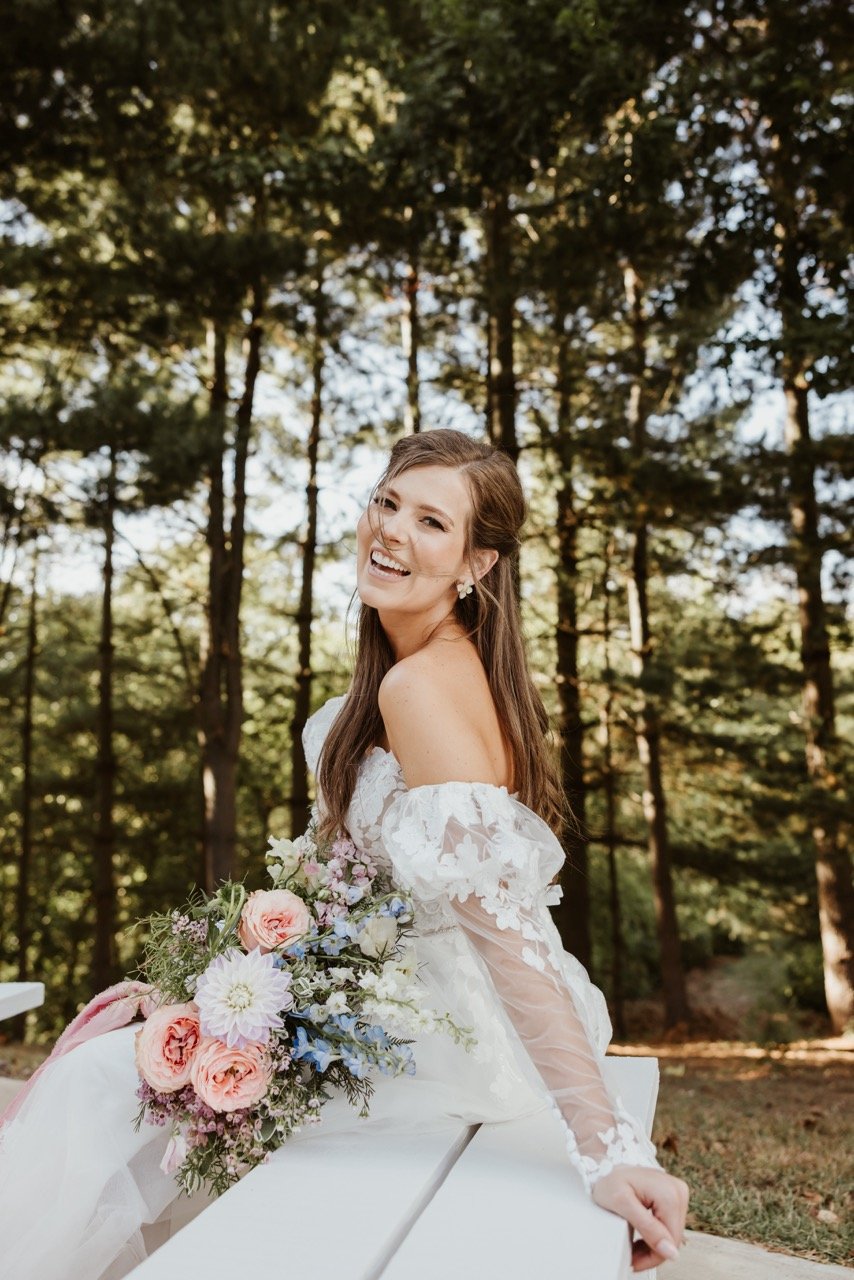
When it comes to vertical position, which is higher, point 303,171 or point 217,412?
point 303,171

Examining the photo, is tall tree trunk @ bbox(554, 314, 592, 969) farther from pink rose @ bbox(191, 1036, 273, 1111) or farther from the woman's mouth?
pink rose @ bbox(191, 1036, 273, 1111)

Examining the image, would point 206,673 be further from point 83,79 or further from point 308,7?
point 308,7

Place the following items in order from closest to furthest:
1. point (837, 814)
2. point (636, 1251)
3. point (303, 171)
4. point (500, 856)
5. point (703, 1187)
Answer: point (636, 1251) < point (500, 856) < point (703, 1187) < point (303, 171) < point (837, 814)

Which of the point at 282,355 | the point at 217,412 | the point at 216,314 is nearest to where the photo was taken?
the point at 217,412

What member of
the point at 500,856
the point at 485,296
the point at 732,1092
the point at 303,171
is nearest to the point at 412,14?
the point at 485,296

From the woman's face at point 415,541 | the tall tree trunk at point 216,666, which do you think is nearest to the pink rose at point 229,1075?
the woman's face at point 415,541

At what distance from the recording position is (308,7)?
9.91 metres

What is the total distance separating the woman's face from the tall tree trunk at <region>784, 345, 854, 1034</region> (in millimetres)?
6941

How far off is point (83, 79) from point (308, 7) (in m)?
2.23

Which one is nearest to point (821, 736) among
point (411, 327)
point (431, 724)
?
point (411, 327)

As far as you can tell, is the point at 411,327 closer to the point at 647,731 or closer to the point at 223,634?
the point at 223,634

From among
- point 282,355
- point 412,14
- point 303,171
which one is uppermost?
point 412,14

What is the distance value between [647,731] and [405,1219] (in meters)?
9.91

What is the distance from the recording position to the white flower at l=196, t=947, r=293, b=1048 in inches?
65.0
